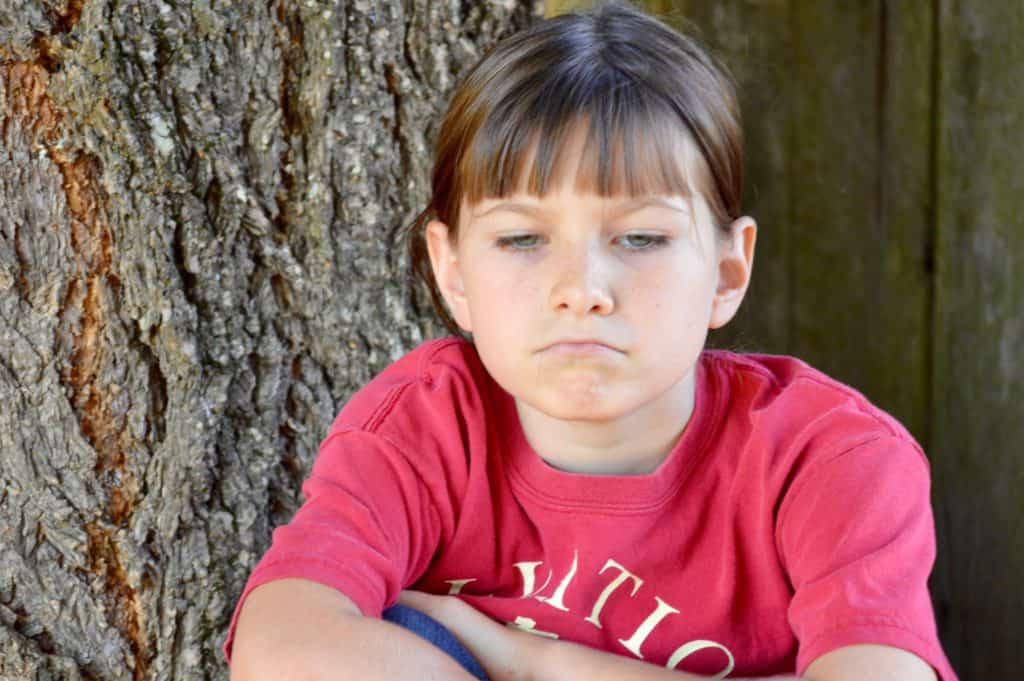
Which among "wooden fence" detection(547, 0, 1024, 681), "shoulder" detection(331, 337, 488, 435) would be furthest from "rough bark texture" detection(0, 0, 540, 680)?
"wooden fence" detection(547, 0, 1024, 681)

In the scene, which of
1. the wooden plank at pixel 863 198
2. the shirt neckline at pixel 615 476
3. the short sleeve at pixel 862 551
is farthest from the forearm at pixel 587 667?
the wooden plank at pixel 863 198

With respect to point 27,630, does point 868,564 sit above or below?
above

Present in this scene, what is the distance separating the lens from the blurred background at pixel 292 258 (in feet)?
7.32

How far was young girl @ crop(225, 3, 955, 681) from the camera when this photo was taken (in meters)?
1.89

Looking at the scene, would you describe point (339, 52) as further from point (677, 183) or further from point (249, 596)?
point (249, 596)

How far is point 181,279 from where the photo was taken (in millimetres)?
2312

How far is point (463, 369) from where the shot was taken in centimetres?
223

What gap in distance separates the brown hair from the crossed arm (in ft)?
2.02

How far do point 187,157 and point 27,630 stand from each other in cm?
81

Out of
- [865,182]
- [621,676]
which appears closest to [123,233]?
[621,676]

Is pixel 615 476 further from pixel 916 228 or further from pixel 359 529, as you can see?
pixel 916 228

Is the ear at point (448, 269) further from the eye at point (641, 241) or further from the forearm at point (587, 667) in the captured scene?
the forearm at point (587, 667)

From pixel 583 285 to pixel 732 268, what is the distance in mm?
350

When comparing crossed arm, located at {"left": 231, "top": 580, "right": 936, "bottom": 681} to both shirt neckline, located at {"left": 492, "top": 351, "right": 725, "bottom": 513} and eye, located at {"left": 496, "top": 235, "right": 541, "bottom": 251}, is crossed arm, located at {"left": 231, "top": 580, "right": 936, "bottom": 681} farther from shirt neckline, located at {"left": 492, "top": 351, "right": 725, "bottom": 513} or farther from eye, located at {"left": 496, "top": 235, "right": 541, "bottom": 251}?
eye, located at {"left": 496, "top": 235, "right": 541, "bottom": 251}
